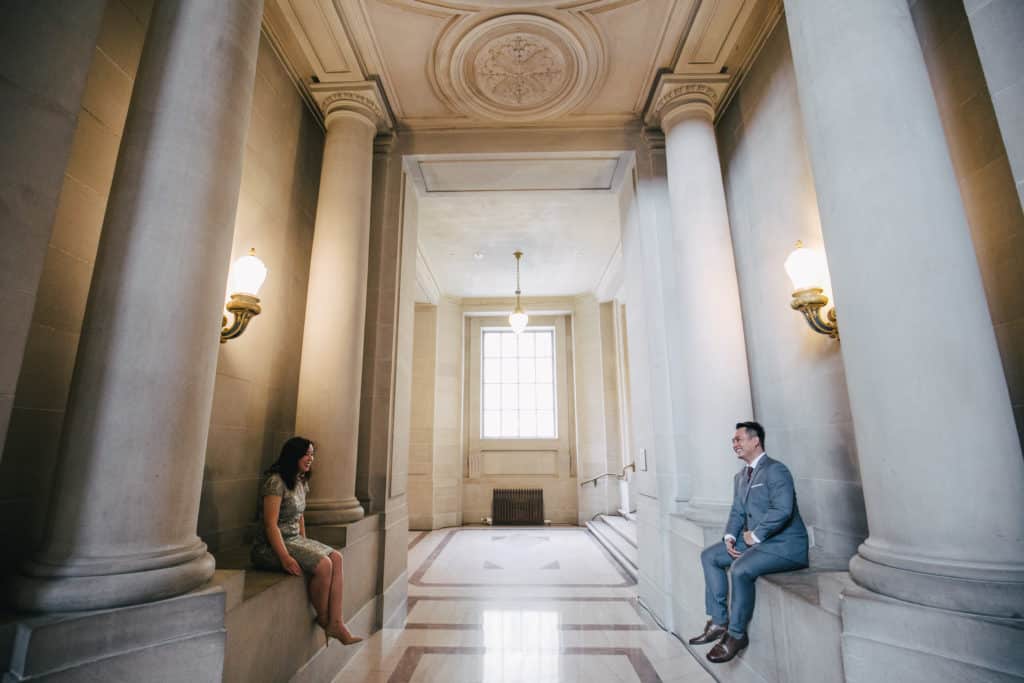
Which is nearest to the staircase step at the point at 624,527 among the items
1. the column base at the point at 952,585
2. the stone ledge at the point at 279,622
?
the stone ledge at the point at 279,622

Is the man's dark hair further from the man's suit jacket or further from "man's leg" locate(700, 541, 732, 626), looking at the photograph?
"man's leg" locate(700, 541, 732, 626)

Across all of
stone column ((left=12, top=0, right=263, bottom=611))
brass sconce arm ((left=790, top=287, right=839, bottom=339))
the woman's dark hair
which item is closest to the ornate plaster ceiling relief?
stone column ((left=12, top=0, right=263, bottom=611))

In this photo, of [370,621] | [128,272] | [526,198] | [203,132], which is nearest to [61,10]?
[203,132]

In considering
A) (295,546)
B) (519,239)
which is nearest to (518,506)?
(519,239)

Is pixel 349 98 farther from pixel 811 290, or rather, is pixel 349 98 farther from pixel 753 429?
pixel 753 429

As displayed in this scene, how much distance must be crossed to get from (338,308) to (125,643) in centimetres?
279

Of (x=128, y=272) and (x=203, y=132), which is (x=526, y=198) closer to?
(x=203, y=132)

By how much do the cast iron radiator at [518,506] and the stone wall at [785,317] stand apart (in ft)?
25.2

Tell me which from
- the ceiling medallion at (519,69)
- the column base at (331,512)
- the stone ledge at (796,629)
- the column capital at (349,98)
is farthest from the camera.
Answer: the column capital at (349,98)

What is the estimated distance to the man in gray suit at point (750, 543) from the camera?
261 centimetres

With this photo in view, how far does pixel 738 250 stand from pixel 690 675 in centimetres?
346

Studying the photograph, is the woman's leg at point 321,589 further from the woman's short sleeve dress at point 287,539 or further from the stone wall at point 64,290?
the stone wall at point 64,290

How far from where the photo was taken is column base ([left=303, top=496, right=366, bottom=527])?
3670mm

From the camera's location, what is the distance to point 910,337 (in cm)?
178
